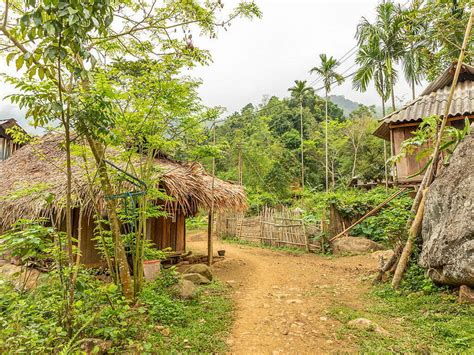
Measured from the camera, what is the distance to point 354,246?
→ 1047cm

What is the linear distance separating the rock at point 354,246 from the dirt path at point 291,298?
0.75m

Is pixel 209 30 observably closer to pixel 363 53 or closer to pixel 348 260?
pixel 348 260

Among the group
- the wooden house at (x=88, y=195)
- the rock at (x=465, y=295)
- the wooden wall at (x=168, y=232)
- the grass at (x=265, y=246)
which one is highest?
the wooden house at (x=88, y=195)

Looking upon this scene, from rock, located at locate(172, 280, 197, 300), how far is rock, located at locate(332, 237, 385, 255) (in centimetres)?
690

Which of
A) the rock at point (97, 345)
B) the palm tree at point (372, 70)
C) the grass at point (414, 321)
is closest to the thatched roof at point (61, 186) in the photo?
the rock at point (97, 345)

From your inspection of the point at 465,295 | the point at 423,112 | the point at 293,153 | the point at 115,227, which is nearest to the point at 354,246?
the point at 423,112

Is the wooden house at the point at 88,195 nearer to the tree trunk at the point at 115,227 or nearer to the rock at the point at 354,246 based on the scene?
the tree trunk at the point at 115,227

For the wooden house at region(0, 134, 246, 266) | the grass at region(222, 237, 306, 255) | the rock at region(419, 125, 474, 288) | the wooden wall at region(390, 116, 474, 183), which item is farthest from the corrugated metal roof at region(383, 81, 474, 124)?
the grass at region(222, 237, 306, 255)

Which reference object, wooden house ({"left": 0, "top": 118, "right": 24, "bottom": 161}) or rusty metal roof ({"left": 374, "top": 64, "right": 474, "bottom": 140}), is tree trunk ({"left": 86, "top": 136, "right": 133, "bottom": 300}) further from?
wooden house ({"left": 0, "top": 118, "right": 24, "bottom": 161})

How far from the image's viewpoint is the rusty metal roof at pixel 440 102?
8159mm

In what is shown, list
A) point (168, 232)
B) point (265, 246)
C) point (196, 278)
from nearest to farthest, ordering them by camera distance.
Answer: point (196, 278) < point (168, 232) < point (265, 246)

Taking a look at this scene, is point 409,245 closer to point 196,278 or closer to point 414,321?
point 414,321

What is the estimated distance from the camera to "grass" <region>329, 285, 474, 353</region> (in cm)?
327

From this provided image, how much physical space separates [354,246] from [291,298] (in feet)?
19.4
